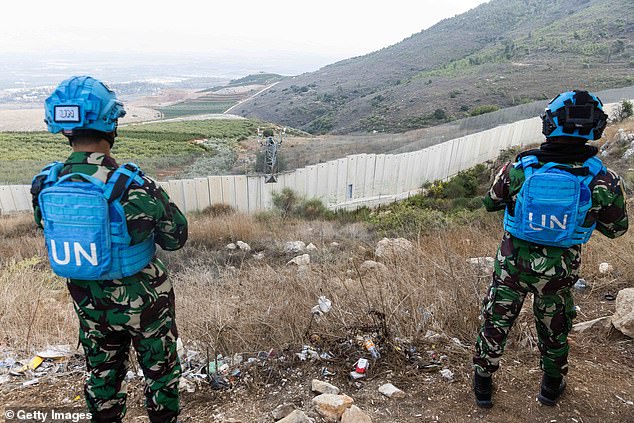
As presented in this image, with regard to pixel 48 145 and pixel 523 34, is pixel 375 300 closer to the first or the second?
pixel 48 145

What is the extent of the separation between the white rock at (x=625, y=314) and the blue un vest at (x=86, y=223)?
9.75 feet

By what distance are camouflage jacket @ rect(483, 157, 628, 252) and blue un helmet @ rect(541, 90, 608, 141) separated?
0.15 metres

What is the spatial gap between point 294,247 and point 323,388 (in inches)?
231

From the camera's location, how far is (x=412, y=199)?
52.0 ft

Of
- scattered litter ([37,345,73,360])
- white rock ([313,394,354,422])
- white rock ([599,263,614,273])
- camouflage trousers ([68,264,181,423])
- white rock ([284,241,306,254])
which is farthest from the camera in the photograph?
white rock ([284,241,306,254])

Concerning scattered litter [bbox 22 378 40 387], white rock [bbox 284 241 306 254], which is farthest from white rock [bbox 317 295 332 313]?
white rock [bbox 284 241 306 254]

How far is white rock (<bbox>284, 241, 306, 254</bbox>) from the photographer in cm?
812

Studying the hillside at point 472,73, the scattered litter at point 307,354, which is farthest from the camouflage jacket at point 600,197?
the hillside at point 472,73

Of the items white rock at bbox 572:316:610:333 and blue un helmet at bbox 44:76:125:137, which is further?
white rock at bbox 572:316:610:333

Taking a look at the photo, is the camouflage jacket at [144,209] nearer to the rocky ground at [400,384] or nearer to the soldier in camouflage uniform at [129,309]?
the soldier in camouflage uniform at [129,309]

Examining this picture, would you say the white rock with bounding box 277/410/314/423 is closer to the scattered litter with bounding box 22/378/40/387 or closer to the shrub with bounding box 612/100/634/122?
the scattered litter with bounding box 22/378/40/387

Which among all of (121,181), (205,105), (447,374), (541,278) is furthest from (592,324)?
(205,105)

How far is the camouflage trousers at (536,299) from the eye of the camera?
1.97 m

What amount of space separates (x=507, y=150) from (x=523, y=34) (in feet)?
200
